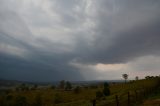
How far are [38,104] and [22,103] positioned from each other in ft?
41.7

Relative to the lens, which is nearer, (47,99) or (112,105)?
(112,105)

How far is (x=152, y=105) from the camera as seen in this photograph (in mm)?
35562

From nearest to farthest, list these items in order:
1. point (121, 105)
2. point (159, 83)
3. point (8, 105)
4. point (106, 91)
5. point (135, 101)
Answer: point (121, 105)
point (135, 101)
point (8, 105)
point (159, 83)
point (106, 91)

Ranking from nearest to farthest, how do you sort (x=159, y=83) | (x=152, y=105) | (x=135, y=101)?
1. (x=152, y=105)
2. (x=135, y=101)
3. (x=159, y=83)

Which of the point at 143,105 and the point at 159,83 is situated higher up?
the point at 159,83

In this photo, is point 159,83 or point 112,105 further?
point 159,83

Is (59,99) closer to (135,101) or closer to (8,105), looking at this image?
(8,105)

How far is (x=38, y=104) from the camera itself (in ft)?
335

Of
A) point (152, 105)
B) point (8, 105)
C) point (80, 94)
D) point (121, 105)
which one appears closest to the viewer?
point (121, 105)

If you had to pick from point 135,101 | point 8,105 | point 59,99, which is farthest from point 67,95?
point 135,101

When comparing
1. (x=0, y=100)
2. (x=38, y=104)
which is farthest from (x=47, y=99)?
(x=0, y=100)

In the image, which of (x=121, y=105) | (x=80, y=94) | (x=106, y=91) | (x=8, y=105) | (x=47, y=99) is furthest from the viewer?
(x=80, y=94)

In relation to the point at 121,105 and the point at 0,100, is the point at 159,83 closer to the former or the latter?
the point at 0,100

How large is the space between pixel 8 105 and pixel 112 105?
2072 inches
